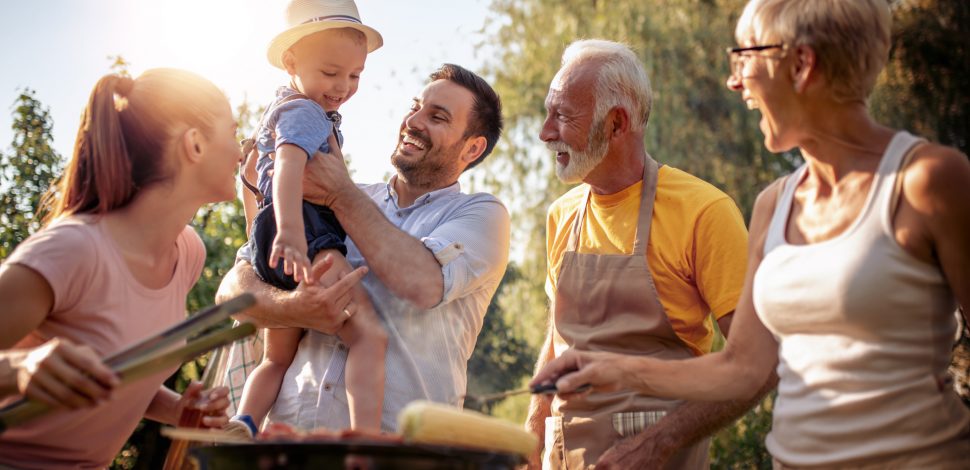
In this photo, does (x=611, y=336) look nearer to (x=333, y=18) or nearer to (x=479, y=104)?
(x=479, y=104)

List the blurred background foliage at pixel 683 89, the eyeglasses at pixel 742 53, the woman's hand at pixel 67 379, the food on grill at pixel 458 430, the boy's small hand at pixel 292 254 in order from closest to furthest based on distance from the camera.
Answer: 1. the food on grill at pixel 458 430
2. the woman's hand at pixel 67 379
3. the eyeglasses at pixel 742 53
4. the boy's small hand at pixel 292 254
5. the blurred background foliage at pixel 683 89

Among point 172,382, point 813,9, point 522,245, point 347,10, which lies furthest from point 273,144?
point 522,245

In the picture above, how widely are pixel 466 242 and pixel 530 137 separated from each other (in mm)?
10019

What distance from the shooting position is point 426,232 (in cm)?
403

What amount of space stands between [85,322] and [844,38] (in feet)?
7.23

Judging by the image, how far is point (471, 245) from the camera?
12.8ft

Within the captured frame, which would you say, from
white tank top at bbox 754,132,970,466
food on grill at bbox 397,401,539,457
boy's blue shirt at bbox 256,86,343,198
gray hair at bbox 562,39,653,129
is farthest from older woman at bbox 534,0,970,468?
boy's blue shirt at bbox 256,86,343,198

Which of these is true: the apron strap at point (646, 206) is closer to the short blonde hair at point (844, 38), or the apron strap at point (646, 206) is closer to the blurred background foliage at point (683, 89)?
the short blonde hair at point (844, 38)

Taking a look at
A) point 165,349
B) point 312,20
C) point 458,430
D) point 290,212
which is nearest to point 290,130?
point 290,212

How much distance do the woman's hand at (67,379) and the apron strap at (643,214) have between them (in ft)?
6.71

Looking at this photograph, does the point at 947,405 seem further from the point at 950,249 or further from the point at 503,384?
the point at 503,384

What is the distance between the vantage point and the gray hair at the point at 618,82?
415 cm

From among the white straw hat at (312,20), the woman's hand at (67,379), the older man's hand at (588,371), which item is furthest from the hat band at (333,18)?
the woman's hand at (67,379)

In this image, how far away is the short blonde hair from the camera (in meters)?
2.65
